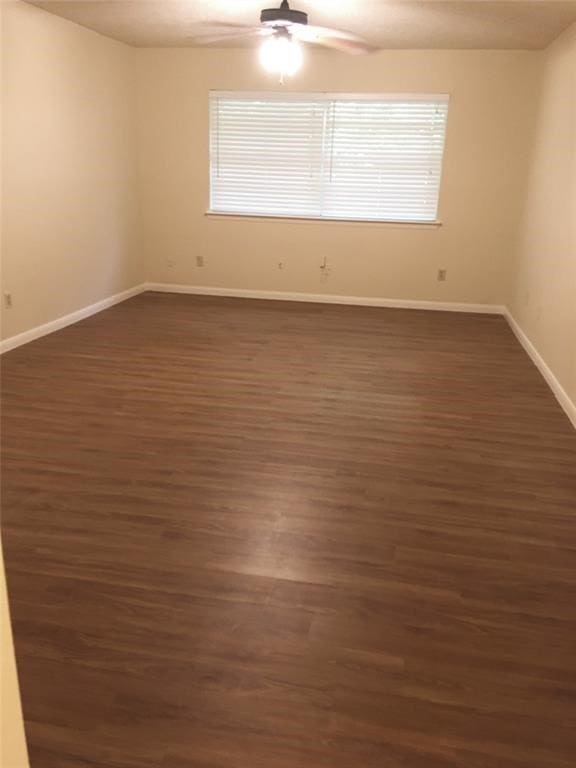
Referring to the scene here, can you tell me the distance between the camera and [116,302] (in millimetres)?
6418

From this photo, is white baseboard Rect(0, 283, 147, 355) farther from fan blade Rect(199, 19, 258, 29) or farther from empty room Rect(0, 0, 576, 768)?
fan blade Rect(199, 19, 258, 29)

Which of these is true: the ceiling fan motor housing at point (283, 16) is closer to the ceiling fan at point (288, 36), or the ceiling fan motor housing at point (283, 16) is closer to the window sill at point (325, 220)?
the ceiling fan at point (288, 36)

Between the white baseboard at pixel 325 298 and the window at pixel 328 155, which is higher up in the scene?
the window at pixel 328 155

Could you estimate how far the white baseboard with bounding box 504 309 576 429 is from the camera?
12.7 ft

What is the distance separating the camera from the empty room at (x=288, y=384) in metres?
1.83

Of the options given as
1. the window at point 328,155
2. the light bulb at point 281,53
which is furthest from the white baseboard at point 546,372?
the light bulb at point 281,53

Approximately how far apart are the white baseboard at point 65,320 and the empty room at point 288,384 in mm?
47

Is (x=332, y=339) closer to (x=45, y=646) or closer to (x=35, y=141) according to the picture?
(x=35, y=141)

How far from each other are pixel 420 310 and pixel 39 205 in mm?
3698

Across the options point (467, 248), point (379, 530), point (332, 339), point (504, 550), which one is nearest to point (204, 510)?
point (379, 530)

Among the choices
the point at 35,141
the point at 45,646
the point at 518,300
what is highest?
the point at 35,141

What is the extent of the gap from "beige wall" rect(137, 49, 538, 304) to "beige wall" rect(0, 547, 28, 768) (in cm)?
596

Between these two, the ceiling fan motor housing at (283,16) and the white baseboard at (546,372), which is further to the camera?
the white baseboard at (546,372)

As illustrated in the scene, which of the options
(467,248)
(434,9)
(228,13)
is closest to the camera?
(434,9)
